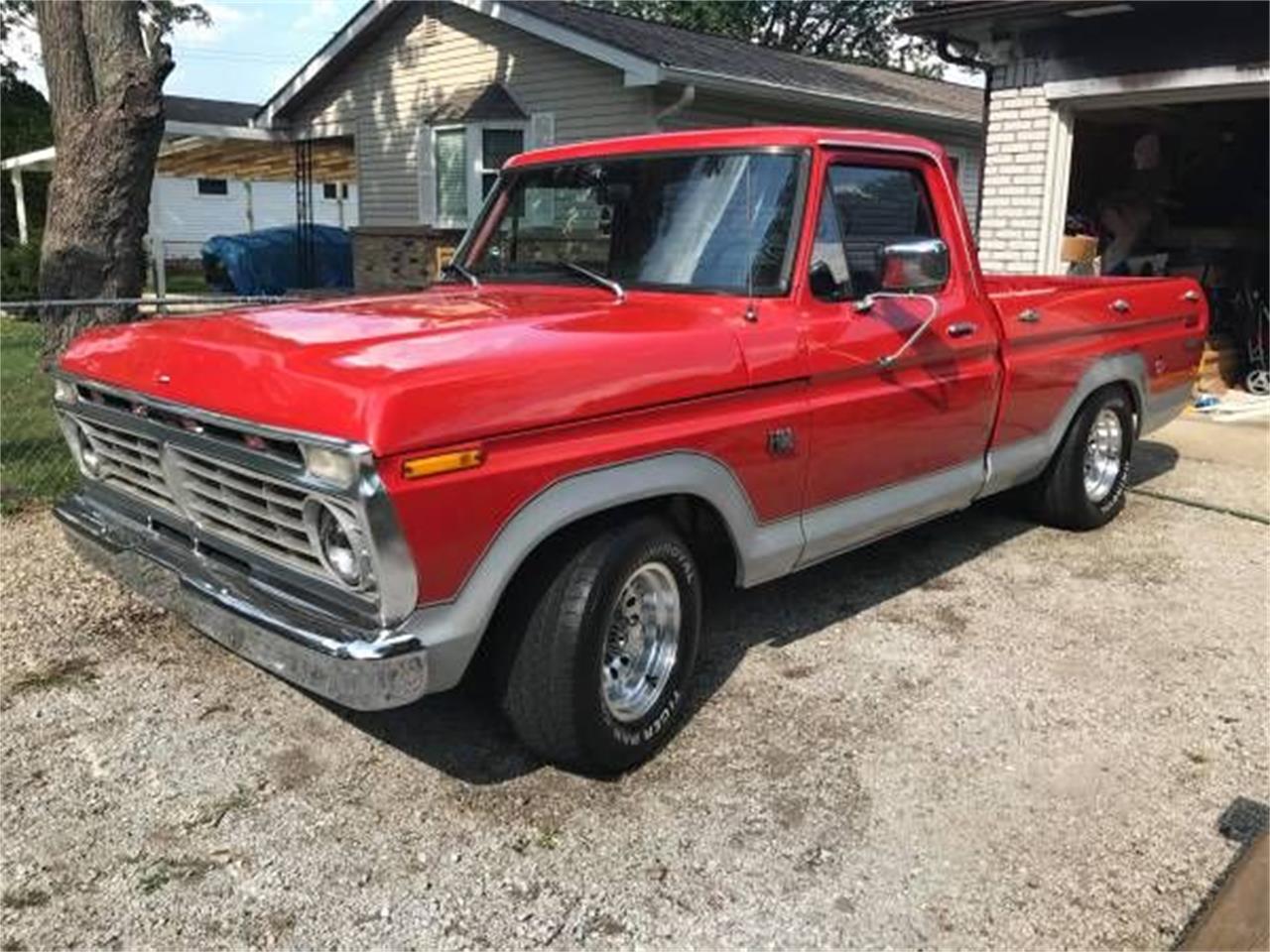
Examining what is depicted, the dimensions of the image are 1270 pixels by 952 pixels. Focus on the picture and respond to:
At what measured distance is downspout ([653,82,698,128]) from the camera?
12.8m

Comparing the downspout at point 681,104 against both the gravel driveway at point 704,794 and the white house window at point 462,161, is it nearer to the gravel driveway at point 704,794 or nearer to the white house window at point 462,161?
the white house window at point 462,161

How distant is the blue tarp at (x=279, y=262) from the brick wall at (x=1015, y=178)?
1474cm

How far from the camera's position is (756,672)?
4.35m

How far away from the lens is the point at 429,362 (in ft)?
10.0

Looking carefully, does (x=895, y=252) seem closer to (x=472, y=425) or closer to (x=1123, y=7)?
(x=472, y=425)

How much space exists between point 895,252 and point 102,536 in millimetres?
2875

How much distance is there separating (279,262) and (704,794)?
2105 cm

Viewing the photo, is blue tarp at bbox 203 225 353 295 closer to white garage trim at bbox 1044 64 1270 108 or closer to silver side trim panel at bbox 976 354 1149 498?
white garage trim at bbox 1044 64 1270 108

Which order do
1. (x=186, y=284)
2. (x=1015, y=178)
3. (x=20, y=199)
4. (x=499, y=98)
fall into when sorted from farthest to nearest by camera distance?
(x=186, y=284) < (x=20, y=199) < (x=499, y=98) < (x=1015, y=178)

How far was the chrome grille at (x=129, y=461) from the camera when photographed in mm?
3646

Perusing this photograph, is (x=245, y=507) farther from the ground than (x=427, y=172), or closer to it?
closer to it

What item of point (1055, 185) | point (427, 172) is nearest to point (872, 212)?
point (1055, 185)

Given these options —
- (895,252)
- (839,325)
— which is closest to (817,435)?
(839,325)

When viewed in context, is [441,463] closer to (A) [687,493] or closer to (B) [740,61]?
(A) [687,493]
